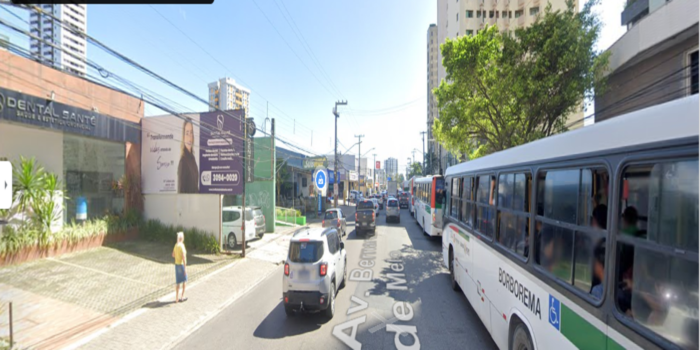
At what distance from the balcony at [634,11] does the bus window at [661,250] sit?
22.5 metres

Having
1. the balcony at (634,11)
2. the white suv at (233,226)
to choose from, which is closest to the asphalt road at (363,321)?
the white suv at (233,226)

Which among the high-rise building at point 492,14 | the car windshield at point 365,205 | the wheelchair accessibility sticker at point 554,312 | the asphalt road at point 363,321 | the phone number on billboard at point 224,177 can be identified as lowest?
the asphalt road at point 363,321

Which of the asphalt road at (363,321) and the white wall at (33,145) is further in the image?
the white wall at (33,145)

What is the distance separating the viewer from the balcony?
17552mm

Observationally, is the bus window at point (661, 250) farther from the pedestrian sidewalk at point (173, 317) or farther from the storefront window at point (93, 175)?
the storefront window at point (93, 175)

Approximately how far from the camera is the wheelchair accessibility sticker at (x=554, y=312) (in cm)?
323

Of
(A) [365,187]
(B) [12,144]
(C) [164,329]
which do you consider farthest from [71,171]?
(A) [365,187]

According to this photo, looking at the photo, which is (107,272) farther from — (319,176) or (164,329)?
(319,176)

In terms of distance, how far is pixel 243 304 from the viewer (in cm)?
813

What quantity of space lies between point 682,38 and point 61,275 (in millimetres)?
20893

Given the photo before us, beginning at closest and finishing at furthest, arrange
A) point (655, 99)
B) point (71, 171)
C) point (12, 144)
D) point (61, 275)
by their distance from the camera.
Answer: point (61, 275) < point (12, 144) < point (655, 99) < point (71, 171)

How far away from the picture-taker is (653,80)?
11.6 metres

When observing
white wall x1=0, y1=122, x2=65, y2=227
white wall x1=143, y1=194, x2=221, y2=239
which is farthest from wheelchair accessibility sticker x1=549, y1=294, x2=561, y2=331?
white wall x1=0, y1=122, x2=65, y2=227

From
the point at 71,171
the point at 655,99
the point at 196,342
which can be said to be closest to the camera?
the point at 196,342
